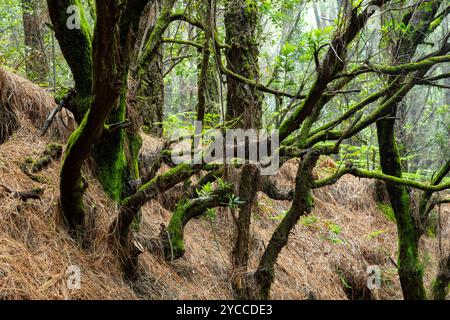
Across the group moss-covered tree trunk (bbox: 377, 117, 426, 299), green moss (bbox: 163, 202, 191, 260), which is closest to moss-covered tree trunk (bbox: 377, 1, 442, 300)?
moss-covered tree trunk (bbox: 377, 117, 426, 299)

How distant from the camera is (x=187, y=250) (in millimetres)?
4801

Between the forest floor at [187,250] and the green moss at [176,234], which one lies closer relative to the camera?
the forest floor at [187,250]

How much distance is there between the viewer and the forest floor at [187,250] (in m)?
3.25

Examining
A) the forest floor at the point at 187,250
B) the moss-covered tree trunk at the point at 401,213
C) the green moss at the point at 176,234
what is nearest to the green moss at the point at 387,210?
the forest floor at the point at 187,250

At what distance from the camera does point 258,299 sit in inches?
141

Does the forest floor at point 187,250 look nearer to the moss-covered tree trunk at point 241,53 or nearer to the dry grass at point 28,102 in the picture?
the dry grass at point 28,102

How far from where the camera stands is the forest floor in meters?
3.25

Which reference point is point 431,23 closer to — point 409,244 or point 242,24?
point 242,24

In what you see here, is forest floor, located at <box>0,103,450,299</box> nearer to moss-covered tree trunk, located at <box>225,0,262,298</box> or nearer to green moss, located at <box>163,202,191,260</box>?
green moss, located at <box>163,202,191,260</box>

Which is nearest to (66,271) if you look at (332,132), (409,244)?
(332,132)

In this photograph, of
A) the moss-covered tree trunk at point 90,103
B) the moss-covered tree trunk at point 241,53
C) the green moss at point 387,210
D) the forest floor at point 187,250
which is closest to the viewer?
the forest floor at point 187,250

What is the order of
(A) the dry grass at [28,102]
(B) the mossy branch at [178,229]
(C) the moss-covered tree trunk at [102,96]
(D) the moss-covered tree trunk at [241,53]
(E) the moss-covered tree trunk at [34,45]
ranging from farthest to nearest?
(E) the moss-covered tree trunk at [34,45], (A) the dry grass at [28,102], (D) the moss-covered tree trunk at [241,53], (B) the mossy branch at [178,229], (C) the moss-covered tree trunk at [102,96]
